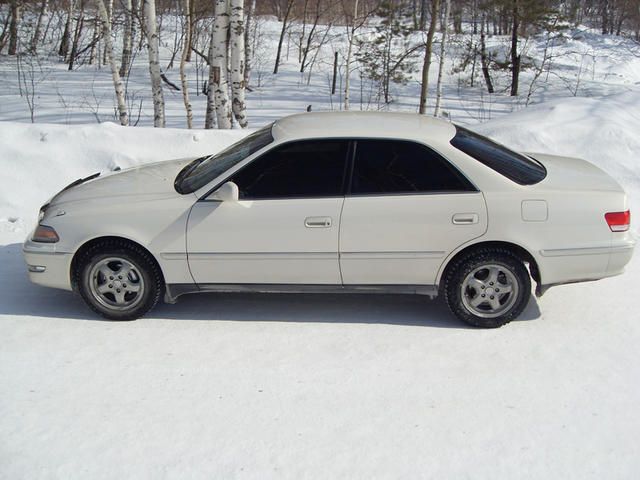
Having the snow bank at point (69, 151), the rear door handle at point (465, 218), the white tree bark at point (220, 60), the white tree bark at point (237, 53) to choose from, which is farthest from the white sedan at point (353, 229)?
the white tree bark at point (220, 60)

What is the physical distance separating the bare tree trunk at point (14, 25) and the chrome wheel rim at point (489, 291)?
22.2 meters

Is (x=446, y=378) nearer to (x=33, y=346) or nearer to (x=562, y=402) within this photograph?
(x=562, y=402)

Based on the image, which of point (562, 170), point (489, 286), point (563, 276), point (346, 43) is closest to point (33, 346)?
point (489, 286)

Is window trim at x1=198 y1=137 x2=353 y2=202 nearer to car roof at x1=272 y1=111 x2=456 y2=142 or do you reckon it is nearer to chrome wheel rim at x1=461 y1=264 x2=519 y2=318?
car roof at x1=272 y1=111 x2=456 y2=142

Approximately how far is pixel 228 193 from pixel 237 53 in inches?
275

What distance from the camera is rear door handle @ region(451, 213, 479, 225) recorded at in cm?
458

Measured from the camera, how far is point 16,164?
7.86m

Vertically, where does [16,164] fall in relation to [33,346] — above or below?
above

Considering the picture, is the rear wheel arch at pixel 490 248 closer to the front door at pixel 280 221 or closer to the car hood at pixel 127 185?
the front door at pixel 280 221

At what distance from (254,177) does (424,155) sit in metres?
1.21

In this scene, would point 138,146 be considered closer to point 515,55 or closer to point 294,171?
point 294,171

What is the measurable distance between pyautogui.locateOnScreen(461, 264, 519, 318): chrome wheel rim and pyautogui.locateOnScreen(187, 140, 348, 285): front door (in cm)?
94

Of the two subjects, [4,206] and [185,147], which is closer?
[4,206]

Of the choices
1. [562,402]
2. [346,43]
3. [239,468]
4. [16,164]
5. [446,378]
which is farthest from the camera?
[346,43]
